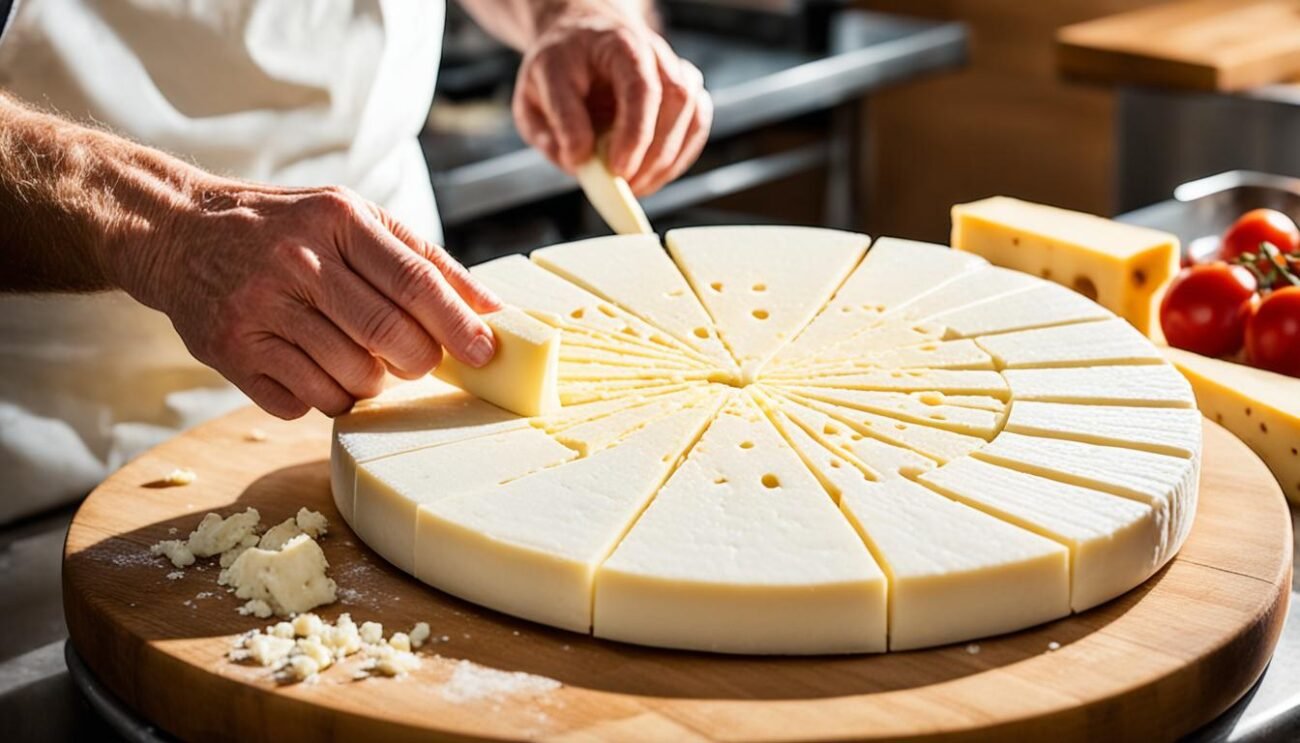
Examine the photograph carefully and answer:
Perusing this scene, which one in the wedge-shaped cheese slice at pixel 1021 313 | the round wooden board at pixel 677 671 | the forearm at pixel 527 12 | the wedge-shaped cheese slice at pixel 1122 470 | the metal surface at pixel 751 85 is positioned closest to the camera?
the round wooden board at pixel 677 671

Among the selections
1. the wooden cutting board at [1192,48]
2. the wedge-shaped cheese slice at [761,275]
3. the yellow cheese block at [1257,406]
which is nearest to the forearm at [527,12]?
the wedge-shaped cheese slice at [761,275]

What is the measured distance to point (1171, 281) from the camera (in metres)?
2.30

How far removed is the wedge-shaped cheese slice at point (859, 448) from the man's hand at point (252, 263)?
378 mm

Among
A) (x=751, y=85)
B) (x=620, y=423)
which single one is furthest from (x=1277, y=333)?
(x=751, y=85)

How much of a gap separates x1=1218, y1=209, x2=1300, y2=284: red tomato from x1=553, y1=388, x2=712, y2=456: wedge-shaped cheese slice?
3.43 ft

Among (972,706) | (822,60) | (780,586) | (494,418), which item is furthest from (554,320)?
(822,60)

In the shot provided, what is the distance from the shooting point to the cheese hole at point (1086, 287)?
2.30 meters

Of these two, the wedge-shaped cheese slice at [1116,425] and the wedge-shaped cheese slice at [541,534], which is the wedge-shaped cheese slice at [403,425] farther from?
the wedge-shaped cheese slice at [1116,425]

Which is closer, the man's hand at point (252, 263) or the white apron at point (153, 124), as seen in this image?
the man's hand at point (252, 263)

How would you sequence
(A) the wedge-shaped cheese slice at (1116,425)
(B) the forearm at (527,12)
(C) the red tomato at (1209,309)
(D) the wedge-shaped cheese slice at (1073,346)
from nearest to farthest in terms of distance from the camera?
(A) the wedge-shaped cheese slice at (1116,425)
(D) the wedge-shaped cheese slice at (1073,346)
(C) the red tomato at (1209,309)
(B) the forearm at (527,12)

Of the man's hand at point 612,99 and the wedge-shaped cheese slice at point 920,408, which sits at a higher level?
the man's hand at point 612,99

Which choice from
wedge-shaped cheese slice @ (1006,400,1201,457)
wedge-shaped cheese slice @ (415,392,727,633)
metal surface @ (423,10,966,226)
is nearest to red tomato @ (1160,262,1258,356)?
wedge-shaped cheese slice @ (1006,400,1201,457)

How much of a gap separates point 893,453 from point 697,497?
0.25 metres

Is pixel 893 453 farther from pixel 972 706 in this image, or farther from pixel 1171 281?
pixel 1171 281
